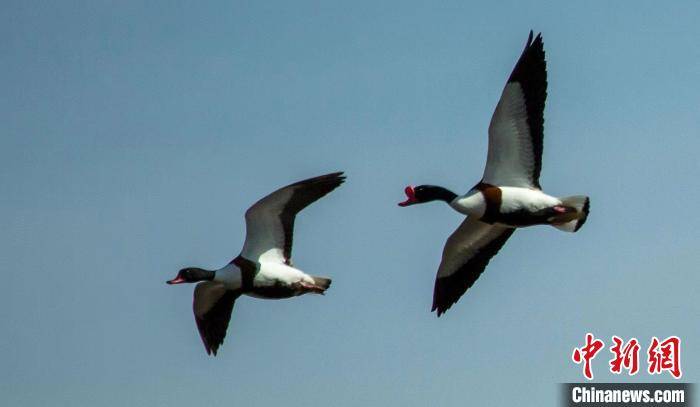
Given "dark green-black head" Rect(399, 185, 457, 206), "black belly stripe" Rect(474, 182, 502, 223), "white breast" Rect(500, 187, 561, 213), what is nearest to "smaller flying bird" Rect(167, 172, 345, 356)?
"dark green-black head" Rect(399, 185, 457, 206)

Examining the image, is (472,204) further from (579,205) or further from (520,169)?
(579,205)

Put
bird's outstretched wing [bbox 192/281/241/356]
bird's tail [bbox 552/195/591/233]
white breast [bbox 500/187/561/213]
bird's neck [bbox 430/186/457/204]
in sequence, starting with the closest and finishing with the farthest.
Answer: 1. bird's tail [bbox 552/195/591/233]
2. white breast [bbox 500/187/561/213]
3. bird's neck [bbox 430/186/457/204]
4. bird's outstretched wing [bbox 192/281/241/356]

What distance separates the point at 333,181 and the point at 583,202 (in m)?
3.40

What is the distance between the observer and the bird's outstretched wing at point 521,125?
890 inches

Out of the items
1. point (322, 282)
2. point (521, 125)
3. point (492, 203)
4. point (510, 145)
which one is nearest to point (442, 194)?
point (492, 203)

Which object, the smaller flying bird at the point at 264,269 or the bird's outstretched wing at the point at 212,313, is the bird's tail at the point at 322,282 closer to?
the smaller flying bird at the point at 264,269

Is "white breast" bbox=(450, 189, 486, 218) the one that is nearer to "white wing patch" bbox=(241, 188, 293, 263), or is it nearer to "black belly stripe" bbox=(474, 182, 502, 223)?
"black belly stripe" bbox=(474, 182, 502, 223)

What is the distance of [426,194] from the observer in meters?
23.7

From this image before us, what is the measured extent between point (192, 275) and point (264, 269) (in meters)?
1.10

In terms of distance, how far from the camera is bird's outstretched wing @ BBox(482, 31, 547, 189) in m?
22.6

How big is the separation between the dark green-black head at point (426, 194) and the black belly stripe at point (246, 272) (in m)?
2.19

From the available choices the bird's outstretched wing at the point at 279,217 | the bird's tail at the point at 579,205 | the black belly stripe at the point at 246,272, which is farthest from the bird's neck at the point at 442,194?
the black belly stripe at the point at 246,272

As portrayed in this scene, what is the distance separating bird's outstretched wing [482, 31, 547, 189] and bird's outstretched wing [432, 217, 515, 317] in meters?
1.57

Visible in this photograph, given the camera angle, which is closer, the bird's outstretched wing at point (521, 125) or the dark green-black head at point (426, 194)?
the bird's outstretched wing at point (521, 125)
